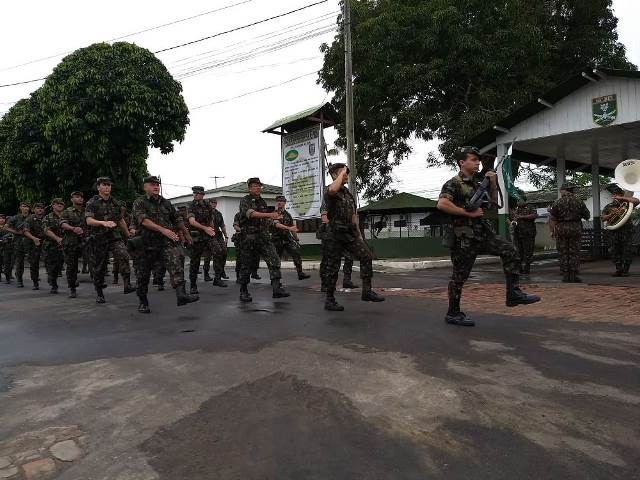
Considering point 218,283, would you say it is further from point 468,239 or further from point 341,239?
point 468,239

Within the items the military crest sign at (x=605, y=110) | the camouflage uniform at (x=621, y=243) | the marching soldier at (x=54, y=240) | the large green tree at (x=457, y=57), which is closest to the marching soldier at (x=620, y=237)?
the camouflage uniform at (x=621, y=243)

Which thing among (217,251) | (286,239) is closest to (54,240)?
(217,251)

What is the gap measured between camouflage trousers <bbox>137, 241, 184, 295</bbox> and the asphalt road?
0.85 meters

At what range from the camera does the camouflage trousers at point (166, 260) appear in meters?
6.62

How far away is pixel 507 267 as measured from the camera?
5.13 metres

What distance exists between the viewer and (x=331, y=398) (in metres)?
3.26

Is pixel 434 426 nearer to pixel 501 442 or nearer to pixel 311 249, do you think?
pixel 501 442

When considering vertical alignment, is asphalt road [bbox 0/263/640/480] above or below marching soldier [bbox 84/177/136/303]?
below

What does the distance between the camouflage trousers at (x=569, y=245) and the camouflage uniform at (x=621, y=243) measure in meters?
1.12

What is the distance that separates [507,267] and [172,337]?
3.60 m

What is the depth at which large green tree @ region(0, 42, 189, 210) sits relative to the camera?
18234 mm

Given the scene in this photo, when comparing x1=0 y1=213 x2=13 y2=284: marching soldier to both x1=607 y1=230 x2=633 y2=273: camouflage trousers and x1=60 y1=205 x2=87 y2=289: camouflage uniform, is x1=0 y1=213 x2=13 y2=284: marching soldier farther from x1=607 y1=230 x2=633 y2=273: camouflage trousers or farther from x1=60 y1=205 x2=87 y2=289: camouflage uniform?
x1=607 y1=230 x2=633 y2=273: camouflage trousers

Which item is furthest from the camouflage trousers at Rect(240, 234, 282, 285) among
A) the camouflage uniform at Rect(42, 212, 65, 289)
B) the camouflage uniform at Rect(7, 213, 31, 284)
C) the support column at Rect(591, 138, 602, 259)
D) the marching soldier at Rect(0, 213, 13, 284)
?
the support column at Rect(591, 138, 602, 259)

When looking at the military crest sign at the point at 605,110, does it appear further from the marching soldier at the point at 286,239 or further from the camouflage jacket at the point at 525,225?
the marching soldier at the point at 286,239
